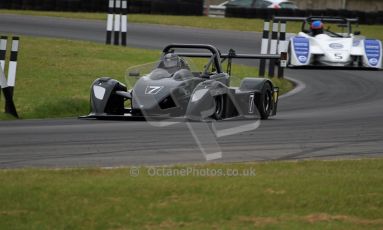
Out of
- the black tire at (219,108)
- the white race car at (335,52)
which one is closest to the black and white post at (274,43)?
the white race car at (335,52)

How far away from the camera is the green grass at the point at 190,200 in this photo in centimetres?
627

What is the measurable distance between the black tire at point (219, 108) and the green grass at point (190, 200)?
12.8 ft

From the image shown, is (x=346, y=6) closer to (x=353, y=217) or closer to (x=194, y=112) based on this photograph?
(x=194, y=112)

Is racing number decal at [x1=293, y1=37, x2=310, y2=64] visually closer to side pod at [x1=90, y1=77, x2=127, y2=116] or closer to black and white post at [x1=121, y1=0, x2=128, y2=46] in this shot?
black and white post at [x1=121, y1=0, x2=128, y2=46]

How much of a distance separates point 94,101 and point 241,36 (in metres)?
16.5

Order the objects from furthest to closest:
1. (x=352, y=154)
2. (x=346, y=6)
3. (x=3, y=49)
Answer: (x=346, y=6) < (x=3, y=49) < (x=352, y=154)

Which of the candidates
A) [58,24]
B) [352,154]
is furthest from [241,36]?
[352,154]

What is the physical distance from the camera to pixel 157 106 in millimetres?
11477

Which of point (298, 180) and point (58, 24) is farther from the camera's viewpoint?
point (58, 24)

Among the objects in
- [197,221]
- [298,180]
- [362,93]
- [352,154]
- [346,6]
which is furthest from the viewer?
[346,6]

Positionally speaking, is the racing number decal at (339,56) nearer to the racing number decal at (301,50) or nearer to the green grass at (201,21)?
the racing number decal at (301,50)

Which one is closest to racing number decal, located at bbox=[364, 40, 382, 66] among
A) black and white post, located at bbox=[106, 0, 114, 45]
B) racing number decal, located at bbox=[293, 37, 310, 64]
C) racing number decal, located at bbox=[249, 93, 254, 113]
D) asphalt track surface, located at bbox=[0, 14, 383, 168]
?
racing number decal, located at bbox=[293, 37, 310, 64]

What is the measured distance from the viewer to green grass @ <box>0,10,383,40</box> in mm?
30772

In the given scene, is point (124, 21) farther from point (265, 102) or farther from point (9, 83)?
point (265, 102)
